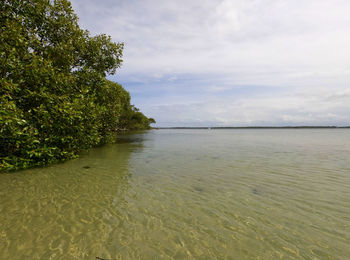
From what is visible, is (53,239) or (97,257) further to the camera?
(53,239)

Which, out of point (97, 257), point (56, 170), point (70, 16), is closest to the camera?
point (97, 257)

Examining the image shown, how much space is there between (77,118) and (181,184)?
366 inches

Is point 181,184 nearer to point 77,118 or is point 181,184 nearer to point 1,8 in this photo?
point 77,118

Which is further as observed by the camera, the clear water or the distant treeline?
the distant treeline

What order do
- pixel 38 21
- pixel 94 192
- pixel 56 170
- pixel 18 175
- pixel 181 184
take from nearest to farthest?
pixel 94 192, pixel 181 184, pixel 18 175, pixel 56 170, pixel 38 21

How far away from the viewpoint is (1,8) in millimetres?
12664

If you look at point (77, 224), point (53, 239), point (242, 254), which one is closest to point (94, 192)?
point (77, 224)

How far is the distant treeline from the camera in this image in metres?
9.90

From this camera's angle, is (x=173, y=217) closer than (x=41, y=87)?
Yes

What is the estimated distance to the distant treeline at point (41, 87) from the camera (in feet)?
32.5

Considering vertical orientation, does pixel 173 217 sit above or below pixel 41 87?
below

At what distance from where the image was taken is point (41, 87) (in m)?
11.5

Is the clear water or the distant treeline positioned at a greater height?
the distant treeline

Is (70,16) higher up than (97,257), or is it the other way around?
(70,16)
